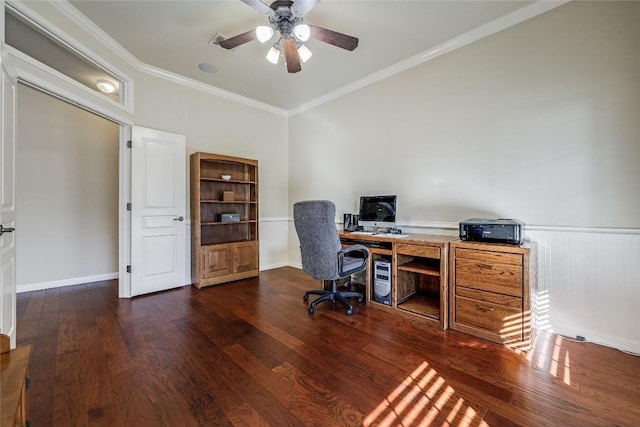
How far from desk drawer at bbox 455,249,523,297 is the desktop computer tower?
651 millimetres

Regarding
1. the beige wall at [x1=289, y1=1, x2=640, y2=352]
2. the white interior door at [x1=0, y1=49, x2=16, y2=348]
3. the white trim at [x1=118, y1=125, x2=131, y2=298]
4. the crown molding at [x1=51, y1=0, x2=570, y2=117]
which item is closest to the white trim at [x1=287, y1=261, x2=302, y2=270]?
the beige wall at [x1=289, y1=1, x2=640, y2=352]

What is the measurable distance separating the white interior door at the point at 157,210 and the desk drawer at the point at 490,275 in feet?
11.0

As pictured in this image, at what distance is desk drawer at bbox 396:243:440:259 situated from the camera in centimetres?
242

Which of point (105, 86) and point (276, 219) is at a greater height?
point (105, 86)

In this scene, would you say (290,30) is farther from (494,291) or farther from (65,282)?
(65,282)

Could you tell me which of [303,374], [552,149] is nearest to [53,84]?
[303,374]

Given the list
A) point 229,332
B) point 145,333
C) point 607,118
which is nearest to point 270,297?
point 229,332

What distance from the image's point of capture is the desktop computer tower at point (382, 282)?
2.74m

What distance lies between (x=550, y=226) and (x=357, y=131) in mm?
2435

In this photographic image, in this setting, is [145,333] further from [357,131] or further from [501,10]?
[501,10]

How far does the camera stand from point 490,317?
215 cm

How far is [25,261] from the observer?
339 cm

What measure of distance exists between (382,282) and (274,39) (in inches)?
111

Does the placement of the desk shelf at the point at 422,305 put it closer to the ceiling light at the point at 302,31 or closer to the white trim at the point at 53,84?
the ceiling light at the point at 302,31
